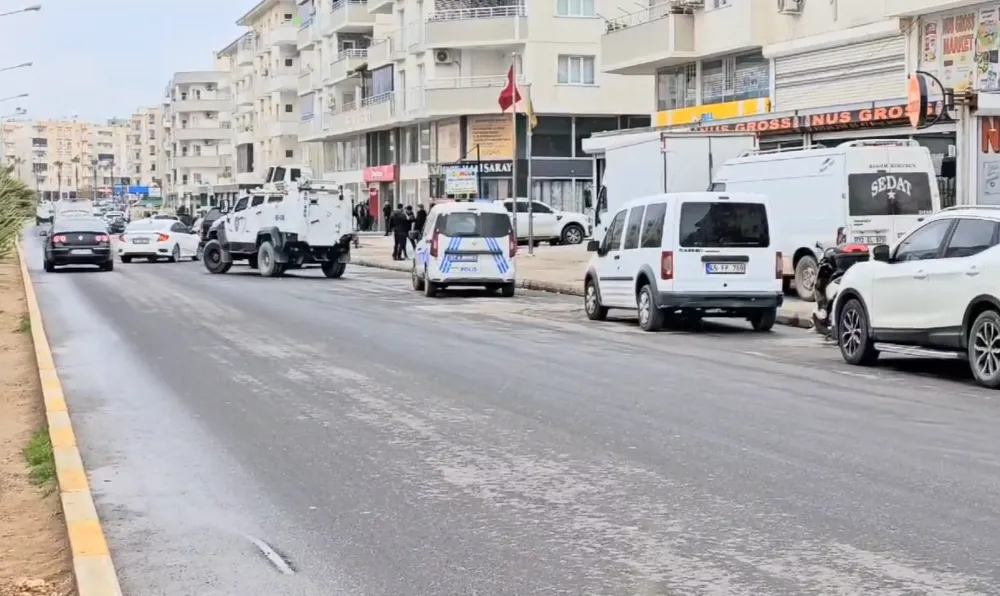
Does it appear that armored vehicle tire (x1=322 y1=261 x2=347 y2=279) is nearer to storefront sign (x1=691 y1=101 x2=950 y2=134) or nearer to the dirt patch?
storefront sign (x1=691 y1=101 x2=950 y2=134)

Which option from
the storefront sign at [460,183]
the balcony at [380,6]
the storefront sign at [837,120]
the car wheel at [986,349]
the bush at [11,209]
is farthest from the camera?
the balcony at [380,6]

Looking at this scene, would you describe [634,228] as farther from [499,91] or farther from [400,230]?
[499,91]

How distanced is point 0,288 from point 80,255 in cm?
972

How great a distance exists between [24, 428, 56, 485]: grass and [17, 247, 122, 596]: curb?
0.06 m

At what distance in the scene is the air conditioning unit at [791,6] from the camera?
33.5 metres

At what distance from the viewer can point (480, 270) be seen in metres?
27.1

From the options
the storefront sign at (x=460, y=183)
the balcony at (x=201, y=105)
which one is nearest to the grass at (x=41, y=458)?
the storefront sign at (x=460, y=183)

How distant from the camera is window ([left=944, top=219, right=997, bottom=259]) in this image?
1302 cm

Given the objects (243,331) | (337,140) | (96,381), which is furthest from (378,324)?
(337,140)

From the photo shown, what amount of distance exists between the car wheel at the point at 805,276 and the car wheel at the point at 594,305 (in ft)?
12.8

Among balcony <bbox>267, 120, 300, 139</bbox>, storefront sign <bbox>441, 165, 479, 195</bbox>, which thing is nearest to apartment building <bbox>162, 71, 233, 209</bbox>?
balcony <bbox>267, 120, 300, 139</bbox>

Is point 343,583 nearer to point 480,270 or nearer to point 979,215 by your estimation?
point 979,215

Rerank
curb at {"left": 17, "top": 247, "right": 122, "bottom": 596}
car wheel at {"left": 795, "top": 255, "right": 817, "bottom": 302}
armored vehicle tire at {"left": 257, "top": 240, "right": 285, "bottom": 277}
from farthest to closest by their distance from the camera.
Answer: armored vehicle tire at {"left": 257, "top": 240, "right": 285, "bottom": 277}
car wheel at {"left": 795, "top": 255, "right": 817, "bottom": 302}
curb at {"left": 17, "top": 247, "right": 122, "bottom": 596}

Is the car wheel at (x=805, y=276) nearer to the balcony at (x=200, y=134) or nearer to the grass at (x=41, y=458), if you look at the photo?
the grass at (x=41, y=458)
